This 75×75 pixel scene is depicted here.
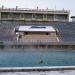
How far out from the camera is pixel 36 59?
1197cm

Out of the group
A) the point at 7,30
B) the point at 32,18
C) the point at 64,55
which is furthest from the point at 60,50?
the point at 32,18

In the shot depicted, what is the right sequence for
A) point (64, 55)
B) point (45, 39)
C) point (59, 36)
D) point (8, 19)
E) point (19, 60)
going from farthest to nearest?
point (8, 19), point (59, 36), point (45, 39), point (64, 55), point (19, 60)

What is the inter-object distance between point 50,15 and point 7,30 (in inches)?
723

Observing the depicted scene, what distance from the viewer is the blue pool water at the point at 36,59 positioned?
1159 centimetres

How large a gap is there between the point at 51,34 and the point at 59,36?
0.66 metres

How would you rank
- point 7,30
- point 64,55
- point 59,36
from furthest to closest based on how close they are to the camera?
point 7,30 < point 59,36 < point 64,55

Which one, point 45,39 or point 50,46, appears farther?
point 45,39

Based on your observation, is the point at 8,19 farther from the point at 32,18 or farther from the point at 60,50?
the point at 60,50

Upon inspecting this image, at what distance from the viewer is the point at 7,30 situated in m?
16.8

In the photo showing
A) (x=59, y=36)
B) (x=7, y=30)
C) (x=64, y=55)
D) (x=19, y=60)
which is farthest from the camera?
(x=7, y=30)

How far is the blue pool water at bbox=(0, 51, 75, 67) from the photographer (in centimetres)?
1159

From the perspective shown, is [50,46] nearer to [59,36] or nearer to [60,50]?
[60,50]

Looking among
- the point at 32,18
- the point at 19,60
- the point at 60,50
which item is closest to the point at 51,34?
the point at 60,50

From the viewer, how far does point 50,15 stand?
1358 inches
